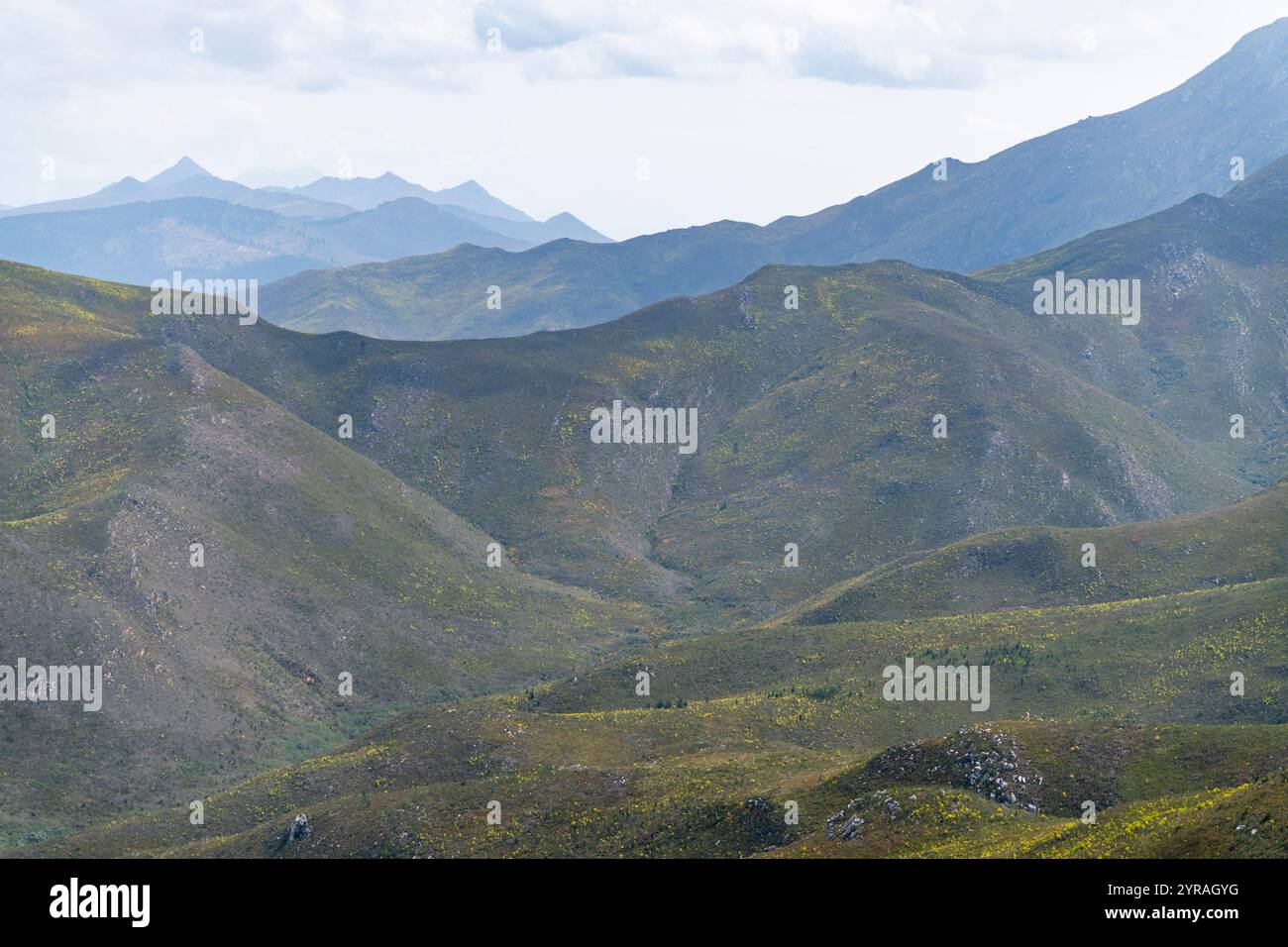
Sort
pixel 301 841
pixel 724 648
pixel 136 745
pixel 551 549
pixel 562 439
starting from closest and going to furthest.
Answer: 1. pixel 301 841
2. pixel 136 745
3. pixel 724 648
4. pixel 551 549
5. pixel 562 439

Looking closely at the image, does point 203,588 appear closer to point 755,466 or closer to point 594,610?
point 594,610

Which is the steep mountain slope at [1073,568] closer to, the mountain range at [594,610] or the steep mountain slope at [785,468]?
the mountain range at [594,610]

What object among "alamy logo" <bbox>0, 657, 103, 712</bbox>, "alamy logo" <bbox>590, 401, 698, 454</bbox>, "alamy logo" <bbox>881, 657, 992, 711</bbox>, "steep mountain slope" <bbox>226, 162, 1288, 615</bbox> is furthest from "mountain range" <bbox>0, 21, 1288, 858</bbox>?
"alamy logo" <bbox>0, 657, 103, 712</bbox>

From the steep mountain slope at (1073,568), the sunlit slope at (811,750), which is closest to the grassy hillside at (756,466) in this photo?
the steep mountain slope at (1073,568)

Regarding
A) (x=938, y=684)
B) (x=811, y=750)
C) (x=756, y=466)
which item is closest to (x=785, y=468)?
(x=756, y=466)

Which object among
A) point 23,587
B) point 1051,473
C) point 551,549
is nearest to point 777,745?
point 23,587
